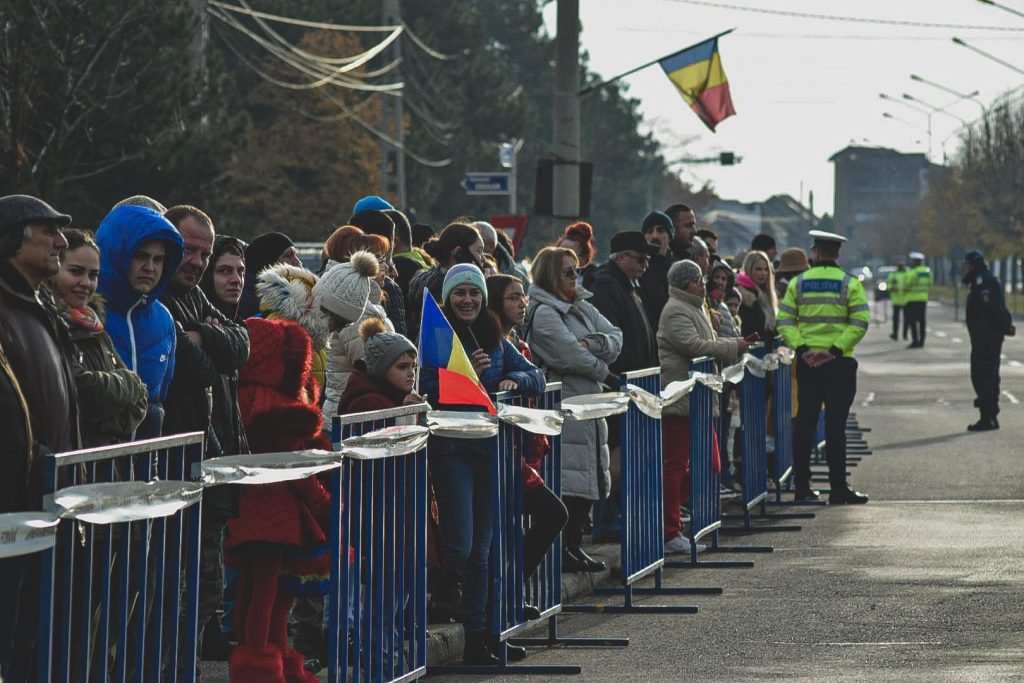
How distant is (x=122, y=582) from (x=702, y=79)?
57.8 feet

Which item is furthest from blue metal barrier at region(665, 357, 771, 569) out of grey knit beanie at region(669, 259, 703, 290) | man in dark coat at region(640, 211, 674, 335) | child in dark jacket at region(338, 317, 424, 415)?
child in dark jacket at region(338, 317, 424, 415)

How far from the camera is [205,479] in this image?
575 centimetres

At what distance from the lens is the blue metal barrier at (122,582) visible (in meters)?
4.86

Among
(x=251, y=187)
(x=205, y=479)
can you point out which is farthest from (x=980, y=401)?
(x=251, y=187)

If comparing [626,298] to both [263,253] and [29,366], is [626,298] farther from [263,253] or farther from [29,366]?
[29,366]

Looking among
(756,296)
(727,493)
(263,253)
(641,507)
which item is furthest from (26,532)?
(756,296)

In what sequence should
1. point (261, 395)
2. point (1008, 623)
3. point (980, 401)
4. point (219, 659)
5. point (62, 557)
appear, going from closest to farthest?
point (62, 557), point (261, 395), point (219, 659), point (1008, 623), point (980, 401)

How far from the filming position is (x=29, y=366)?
221 inches

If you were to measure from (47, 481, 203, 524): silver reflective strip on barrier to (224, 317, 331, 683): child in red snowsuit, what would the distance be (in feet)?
4.43

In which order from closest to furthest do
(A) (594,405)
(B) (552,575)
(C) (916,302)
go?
(B) (552,575), (A) (594,405), (C) (916,302)

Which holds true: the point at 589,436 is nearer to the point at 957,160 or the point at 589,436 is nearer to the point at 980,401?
the point at 980,401

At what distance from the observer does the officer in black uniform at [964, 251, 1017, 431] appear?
70.9ft

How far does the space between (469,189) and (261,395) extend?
1629 centimetres

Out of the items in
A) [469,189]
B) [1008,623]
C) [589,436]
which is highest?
[469,189]
